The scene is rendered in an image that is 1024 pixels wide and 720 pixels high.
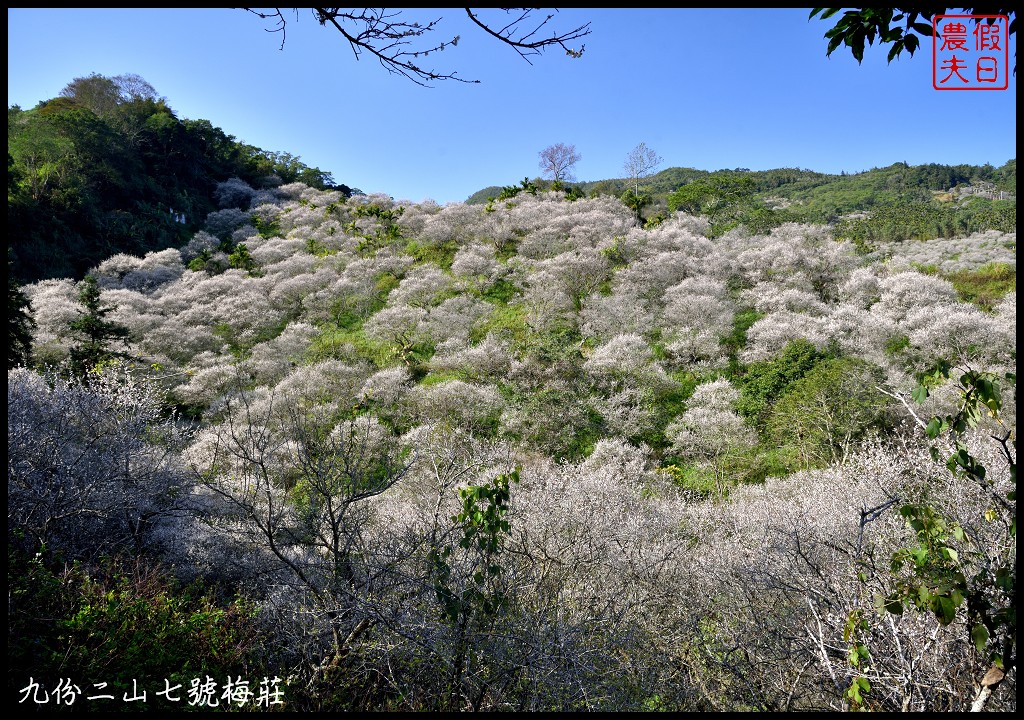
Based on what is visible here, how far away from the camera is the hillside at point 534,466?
353 cm

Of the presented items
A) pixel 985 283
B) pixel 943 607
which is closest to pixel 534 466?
pixel 943 607

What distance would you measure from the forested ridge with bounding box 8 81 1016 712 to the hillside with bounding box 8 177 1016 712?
0.24 feet

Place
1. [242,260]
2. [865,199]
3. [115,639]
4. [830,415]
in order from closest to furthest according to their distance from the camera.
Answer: [115,639]
[830,415]
[242,260]
[865,199]

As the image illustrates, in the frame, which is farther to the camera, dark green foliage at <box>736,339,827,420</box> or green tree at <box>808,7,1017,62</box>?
dark green foliage at <box>736,339,827,420</box>

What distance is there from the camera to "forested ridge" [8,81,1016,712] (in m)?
3.46

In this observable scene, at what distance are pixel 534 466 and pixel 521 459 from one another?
2.81 ft

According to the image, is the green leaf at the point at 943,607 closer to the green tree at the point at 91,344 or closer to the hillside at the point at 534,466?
the hillside at the point at 534,466

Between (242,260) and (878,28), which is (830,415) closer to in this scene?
(878,28)

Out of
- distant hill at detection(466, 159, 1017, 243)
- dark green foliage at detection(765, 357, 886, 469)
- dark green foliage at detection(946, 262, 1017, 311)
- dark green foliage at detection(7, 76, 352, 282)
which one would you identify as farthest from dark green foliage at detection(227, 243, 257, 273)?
dark green foliage at detection(946, 262, 1017, 311)

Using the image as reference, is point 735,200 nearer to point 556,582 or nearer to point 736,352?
point 736,352

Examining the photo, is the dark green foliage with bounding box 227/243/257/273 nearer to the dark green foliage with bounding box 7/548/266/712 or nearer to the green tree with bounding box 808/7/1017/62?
the dark green foliage with bounding box 7/548/266/712

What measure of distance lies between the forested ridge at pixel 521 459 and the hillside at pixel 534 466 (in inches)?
2.8

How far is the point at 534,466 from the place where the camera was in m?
12.8

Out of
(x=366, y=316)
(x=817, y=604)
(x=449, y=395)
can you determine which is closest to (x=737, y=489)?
(x=817, y=604)
